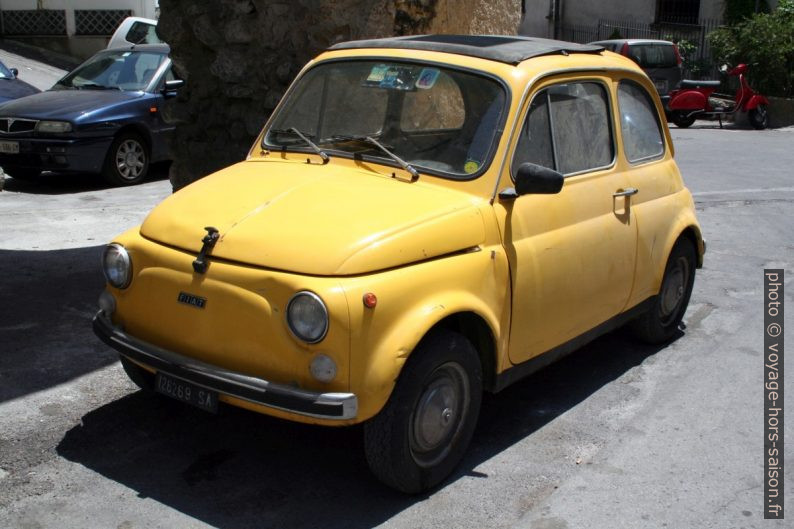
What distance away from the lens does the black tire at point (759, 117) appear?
66.8 ft

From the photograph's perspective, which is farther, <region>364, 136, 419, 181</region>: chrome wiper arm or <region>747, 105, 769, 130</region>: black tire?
<region>747, 105, 769, 130</region>: black tire

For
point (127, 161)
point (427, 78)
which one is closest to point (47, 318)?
point (427, 78)

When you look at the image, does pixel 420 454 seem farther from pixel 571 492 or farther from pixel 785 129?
pixel 785 129

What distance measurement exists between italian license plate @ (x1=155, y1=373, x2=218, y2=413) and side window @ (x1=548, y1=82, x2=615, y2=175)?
2.18 metres

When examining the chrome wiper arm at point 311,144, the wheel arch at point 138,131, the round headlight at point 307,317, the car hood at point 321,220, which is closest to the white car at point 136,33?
the wheel arch at point 138,131

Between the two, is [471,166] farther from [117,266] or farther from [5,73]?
[5,73]

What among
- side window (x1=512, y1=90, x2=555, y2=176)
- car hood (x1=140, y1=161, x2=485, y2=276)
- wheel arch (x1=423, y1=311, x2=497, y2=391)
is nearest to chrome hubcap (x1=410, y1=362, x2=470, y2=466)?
wheel arch (x1=423, y1=311, x2=497, y2=391)

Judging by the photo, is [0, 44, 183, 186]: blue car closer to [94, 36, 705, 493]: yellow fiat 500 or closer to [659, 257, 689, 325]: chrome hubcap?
[94, 36, 705, 493]: yellow fiat 500

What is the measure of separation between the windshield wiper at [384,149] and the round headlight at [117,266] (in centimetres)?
127

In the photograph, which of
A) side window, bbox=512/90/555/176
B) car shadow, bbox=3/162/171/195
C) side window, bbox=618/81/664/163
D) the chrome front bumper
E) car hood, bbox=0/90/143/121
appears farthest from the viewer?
car shadow, bbox=3/162/171/195

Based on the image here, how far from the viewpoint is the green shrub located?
21.0 meters

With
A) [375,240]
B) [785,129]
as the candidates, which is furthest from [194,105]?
[785,129]

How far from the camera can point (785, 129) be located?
20359 mm

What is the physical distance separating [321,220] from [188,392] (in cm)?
93
